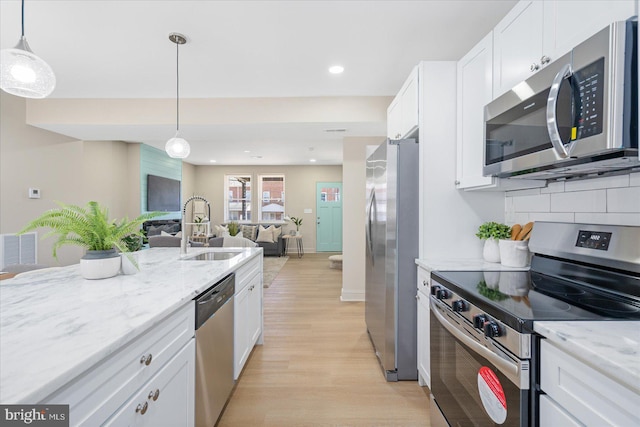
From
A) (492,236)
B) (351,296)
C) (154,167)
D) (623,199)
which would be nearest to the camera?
(623,199)

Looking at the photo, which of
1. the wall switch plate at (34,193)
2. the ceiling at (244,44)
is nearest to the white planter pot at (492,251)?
the ceiling at (244,44)

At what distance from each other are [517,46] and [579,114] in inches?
26.3

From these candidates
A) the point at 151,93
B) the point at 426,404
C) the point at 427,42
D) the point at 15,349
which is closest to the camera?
the point at 15,349

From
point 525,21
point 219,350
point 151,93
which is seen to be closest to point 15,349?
point 219,350

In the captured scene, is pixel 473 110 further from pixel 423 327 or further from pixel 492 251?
pixel 423 327

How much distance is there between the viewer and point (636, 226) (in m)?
1.19

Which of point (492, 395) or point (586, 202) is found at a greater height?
point (586, 202)

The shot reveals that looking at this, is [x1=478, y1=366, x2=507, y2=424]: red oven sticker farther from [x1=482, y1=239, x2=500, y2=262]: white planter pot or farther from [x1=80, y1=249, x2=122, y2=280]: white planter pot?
[x1=80, y1=249, x2=122, y2=280]: white planter pot

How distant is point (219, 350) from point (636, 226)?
2.02 metres

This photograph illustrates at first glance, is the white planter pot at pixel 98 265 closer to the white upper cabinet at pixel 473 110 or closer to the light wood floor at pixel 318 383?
the light wood floor at pixel 318 383

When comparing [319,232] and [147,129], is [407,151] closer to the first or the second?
[147,129]

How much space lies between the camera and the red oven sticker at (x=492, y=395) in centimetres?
101

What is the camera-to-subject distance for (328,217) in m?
8.61

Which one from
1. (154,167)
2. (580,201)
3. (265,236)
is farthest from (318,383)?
(154,167)
